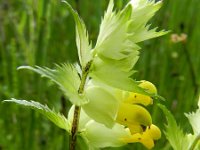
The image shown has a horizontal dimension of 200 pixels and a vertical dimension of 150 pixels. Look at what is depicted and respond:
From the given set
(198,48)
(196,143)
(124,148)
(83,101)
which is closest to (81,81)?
(83,101)

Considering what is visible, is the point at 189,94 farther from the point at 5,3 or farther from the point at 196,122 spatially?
the point at 5,3

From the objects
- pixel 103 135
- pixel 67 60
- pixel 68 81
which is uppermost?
pixel 68 81

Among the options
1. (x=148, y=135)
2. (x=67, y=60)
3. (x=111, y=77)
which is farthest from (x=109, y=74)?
(x=67, y=60)

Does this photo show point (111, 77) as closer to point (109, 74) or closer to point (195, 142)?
point (109, 74)

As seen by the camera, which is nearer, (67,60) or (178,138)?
(178,138)

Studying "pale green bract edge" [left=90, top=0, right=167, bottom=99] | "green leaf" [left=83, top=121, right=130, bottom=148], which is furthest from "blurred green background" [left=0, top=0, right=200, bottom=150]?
"pale green bract edge" [left=90, top=0, right=167, bottom=99]
